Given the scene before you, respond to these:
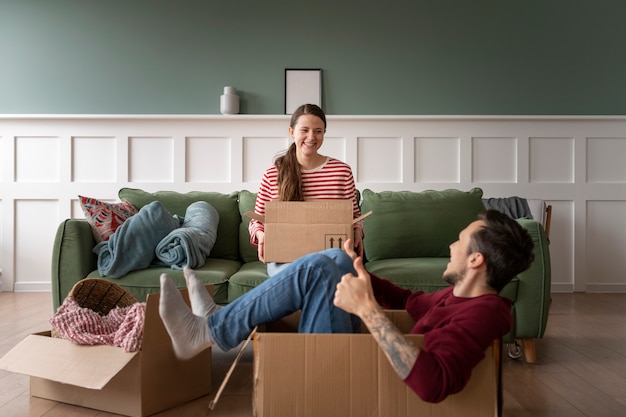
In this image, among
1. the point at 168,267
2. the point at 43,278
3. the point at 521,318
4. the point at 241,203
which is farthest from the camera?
the point at 43,278

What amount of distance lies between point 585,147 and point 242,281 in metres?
3.00

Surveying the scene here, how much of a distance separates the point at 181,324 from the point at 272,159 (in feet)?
9.28

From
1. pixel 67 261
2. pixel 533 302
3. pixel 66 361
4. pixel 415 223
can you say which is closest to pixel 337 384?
pixel 66 361

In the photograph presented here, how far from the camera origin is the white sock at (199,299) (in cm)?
164

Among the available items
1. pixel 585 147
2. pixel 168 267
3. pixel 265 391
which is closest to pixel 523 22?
pixel 585 147

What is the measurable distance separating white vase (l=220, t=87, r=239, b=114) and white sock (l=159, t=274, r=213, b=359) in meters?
Answer: 2.82

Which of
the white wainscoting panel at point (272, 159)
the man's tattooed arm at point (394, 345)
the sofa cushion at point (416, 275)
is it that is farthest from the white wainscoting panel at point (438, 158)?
the man's tattooed arm at point (394, 345)

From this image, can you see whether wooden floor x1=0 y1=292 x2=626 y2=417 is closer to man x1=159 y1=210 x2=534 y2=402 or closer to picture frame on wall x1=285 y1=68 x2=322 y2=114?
man x1=159 y1=210 x2=534 y2=402

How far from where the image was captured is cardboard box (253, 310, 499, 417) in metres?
1.32

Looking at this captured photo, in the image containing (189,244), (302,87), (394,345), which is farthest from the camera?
(302,87)

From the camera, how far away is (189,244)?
2.63 metres

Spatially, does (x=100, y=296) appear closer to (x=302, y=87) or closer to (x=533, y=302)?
Result: (x=533, y=302)

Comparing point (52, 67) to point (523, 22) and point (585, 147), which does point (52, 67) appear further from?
point (585, 147)

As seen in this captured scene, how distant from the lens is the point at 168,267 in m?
2.62
